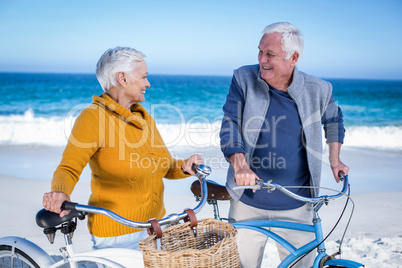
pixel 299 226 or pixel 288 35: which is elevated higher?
pixel 288 35

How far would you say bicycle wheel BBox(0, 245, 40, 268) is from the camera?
1857mm

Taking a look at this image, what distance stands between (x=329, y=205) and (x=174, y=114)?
10.6 metres

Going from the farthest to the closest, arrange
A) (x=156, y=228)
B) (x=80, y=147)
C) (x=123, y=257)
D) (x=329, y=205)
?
(x=329, y=205) < (x=80, y=147) < (x=123, y=257) < (x=156, y=228)

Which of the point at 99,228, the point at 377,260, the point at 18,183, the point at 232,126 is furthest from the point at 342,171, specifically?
the point at 18,183

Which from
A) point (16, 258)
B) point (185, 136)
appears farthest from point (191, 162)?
point (185, 136)

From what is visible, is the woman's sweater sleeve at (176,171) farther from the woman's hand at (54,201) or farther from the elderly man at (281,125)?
the woman's hand at (54,201)

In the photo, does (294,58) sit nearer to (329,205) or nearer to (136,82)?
(136,82)

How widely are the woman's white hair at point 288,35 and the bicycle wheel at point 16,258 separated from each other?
1.52 m

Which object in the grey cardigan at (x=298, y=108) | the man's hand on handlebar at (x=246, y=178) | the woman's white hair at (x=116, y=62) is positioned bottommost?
the man's hand on handlebar at (x=246, y=178)

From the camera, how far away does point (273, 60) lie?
80.0 inches

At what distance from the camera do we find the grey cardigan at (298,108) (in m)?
2.09

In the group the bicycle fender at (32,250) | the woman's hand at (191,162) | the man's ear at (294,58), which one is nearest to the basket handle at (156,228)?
the woman's hand at (191,162)

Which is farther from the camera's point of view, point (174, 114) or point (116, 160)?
point (174, 114)

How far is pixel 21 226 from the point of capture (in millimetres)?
4199
